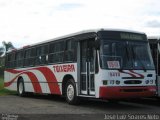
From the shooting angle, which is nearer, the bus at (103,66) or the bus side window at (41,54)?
the bus at (103,66)

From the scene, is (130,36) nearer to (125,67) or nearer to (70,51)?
(125,67)

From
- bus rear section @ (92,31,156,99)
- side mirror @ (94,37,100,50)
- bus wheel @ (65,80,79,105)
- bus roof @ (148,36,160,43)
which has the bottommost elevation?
bus wheel @ (65,80,79,105)

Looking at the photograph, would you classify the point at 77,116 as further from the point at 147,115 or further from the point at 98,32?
the point at 98,32

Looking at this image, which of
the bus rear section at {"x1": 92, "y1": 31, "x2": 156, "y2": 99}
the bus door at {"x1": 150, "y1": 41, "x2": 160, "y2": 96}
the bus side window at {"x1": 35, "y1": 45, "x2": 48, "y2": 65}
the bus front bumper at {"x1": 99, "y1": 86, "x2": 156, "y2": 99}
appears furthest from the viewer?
the bus side window at {"x1": 35, "y1": 45, "x2": 48, "y2": 65}

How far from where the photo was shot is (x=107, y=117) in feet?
41.8

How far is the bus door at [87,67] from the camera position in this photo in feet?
51.4

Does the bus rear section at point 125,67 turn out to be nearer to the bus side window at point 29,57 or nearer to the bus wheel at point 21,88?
the bus side window at point 29,57

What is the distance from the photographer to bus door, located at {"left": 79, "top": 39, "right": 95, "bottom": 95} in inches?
617

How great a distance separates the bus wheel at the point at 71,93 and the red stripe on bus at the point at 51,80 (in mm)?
1044

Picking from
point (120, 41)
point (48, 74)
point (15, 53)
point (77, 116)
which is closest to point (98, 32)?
point (120, 41)

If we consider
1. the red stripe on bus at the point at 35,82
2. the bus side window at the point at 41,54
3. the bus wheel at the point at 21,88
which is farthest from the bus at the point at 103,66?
the bus wheel at the point at 21,88

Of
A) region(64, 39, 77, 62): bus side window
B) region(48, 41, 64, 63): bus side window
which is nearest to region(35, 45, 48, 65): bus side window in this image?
region(48, 41, 64, 63): bus side window

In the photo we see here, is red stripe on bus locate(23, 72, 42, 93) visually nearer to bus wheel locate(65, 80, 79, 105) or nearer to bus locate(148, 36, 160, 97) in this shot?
bus wheel locate(65, 80, 79, 105)

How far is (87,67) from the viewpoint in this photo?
52.4ft
